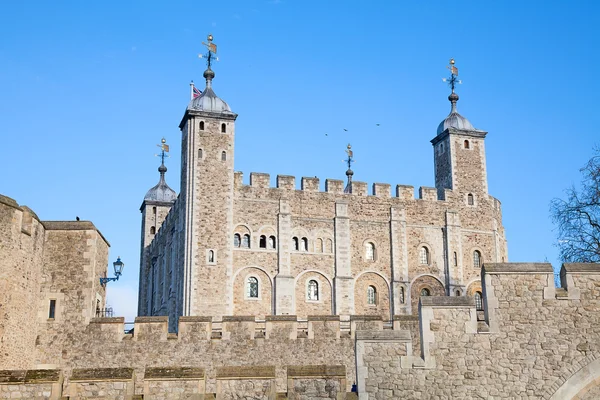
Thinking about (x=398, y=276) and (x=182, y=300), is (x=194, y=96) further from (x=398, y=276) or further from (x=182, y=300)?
(x=398, y=276)

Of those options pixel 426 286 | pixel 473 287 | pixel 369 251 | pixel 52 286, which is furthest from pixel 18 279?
pixel 473 287

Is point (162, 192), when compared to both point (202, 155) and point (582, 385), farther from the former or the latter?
point (582, 385)

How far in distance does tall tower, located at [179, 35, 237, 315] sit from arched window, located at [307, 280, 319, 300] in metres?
4.53

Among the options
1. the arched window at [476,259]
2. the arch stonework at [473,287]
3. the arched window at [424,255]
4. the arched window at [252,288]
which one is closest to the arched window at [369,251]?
the arched window at [424,255]

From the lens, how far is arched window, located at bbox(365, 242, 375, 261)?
4800cm

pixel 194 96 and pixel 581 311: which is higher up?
pixel 194 96

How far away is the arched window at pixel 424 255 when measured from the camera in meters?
49.1

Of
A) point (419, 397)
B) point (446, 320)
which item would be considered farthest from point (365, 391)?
point (446, 320)

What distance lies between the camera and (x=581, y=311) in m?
14.5

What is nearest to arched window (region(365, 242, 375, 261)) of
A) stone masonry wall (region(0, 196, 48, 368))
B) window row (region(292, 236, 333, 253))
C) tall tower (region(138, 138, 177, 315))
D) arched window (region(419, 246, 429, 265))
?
window row (region(292, 236, 333, 253))

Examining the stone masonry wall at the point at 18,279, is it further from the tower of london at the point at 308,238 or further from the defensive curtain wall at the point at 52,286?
the tower of london at the point at 308,238

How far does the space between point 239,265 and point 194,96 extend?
9.70m

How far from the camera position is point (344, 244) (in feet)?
156

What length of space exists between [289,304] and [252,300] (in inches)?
75.6
